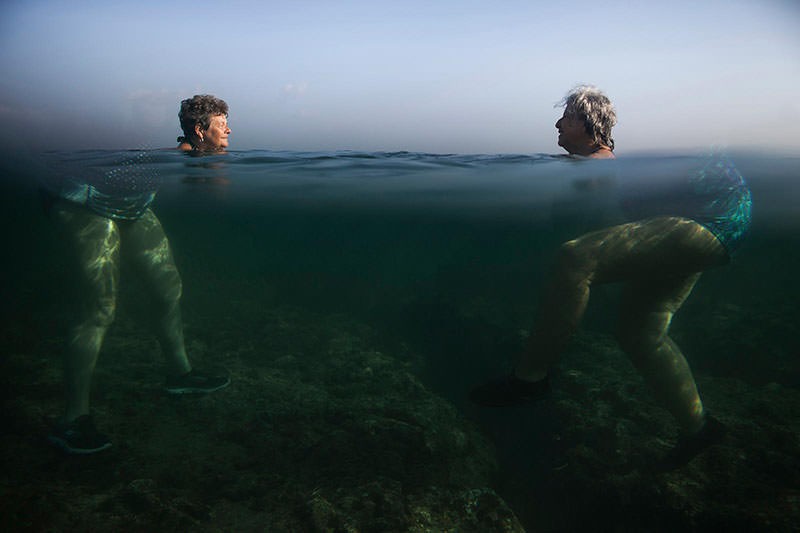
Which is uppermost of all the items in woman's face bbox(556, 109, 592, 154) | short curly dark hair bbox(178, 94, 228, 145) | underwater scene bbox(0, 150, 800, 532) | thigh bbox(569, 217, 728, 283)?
short curly dark hair bbox(178, 94, 228, 145)

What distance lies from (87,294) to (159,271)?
2.61ft

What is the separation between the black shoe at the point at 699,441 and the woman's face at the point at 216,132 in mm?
7933

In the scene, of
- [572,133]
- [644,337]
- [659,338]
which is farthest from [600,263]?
[572,133]

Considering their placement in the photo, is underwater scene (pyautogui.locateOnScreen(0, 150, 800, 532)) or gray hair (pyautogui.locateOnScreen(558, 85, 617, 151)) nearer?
underwater scene (pyautogui.locateOnScreen(0, 150, 800, 532))

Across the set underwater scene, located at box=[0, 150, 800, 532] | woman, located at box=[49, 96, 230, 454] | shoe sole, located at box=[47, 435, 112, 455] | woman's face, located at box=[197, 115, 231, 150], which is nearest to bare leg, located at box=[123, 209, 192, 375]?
woman, located at box=[49, 96, 230, 454]

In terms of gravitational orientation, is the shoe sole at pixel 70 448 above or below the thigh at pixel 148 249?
below

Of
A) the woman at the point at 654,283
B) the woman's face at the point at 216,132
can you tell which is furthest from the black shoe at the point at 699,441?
the woman's face at the point at 216,132

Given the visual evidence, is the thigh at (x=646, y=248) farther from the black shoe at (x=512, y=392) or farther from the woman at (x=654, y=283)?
the black shoe at (x=512, y=392)

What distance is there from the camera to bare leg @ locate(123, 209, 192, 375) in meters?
4.57

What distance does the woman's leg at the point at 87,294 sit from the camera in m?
4.08

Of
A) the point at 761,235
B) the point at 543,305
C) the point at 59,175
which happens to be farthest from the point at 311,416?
the point at 761,235

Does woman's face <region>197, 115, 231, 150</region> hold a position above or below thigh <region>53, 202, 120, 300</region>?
above

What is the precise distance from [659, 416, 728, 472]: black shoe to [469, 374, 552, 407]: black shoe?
7.21ft

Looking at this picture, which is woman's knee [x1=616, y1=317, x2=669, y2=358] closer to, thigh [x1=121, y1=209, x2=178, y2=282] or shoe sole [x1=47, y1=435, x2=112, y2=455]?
thigh [x1=121, y1=209, x2=178, y2=282]
